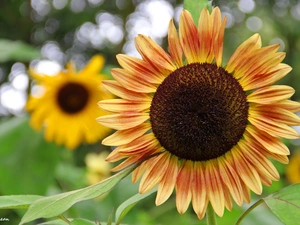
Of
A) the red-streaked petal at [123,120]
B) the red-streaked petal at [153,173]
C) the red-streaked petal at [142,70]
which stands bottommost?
the red-streaked petal at [153,173]

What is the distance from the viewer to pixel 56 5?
425cm

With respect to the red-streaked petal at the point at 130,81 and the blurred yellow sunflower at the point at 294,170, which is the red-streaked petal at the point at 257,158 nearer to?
the red-streaked petal at the point at 130,81

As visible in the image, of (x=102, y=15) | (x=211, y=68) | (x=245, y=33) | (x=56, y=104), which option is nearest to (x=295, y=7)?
(x=245, y=33)

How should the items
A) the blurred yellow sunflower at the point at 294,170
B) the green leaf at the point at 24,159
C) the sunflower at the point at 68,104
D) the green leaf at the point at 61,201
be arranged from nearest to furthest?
the green leaf at the point at 61,201 < the green leaf at the point at 24,159 < the sunflower at the point at 68,104 < the blurred yellow sunflower at the point at 294,170

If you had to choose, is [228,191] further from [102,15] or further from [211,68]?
[102,15]

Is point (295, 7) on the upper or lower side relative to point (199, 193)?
upper

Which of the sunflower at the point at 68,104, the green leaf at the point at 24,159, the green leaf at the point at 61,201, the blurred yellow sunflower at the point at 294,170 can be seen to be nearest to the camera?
the green leaf at the point at 61,201

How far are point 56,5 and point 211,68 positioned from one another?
153 inches

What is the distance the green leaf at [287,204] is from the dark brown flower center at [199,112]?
7 cm

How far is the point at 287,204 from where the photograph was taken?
462 mm

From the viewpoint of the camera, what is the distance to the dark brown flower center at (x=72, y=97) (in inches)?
55.9

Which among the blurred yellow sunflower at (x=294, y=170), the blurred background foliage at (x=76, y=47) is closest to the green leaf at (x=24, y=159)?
the blurred background foliage at (x=76, y=47)

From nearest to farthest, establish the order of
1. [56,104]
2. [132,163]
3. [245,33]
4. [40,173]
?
[132,163], [40,173], [56,104], [245,33]

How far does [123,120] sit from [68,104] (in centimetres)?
92
